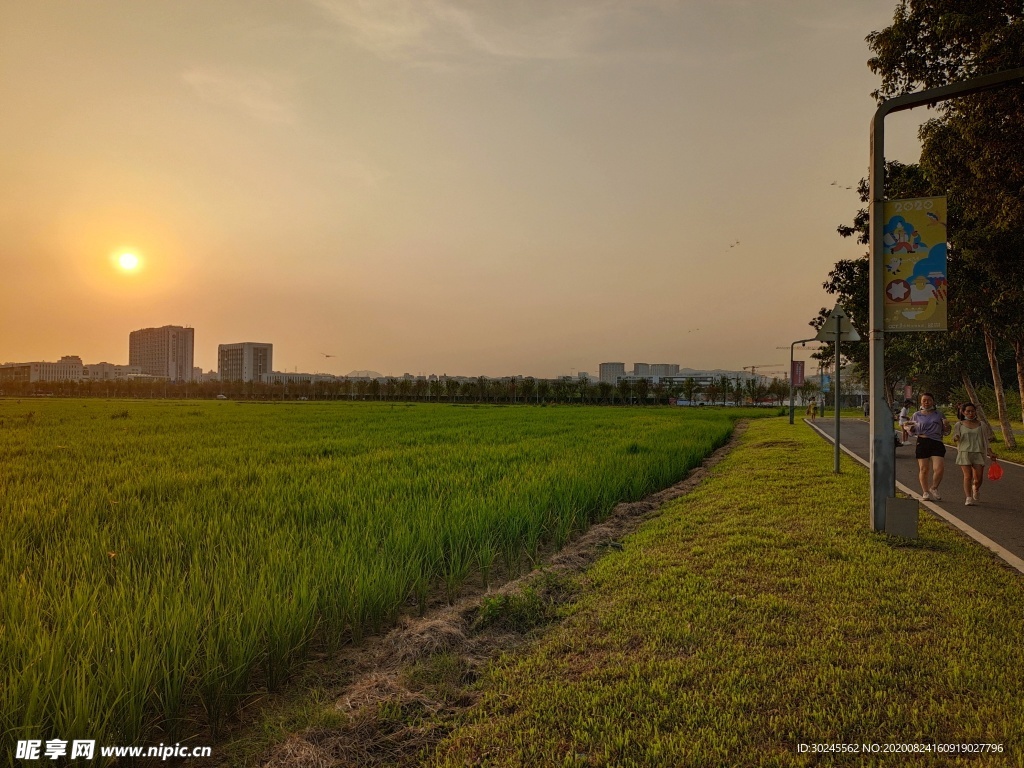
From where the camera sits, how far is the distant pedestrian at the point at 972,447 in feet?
28.3

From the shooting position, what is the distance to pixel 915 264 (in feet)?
21.2

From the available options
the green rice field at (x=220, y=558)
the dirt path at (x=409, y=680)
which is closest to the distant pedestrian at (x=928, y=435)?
the green rice field at (x=220, y=558)

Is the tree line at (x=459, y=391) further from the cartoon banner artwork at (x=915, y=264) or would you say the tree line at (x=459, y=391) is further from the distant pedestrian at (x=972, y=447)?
the cartoon banner artwork at (x=915, y=264)

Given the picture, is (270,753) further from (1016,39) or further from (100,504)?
(1016,39)

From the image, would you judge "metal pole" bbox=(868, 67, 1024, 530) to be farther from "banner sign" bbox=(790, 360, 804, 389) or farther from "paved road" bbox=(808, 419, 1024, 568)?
"banner sign" bbox=(790, 360, 804, 389)

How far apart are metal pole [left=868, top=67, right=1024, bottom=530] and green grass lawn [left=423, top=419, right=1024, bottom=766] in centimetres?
72

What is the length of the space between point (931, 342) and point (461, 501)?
56.9 ft

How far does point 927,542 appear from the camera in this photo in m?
6.32

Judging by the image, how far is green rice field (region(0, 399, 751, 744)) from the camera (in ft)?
10.3

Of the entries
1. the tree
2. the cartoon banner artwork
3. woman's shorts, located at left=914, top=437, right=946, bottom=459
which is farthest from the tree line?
the cartoon banner artwork

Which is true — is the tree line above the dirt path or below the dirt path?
above

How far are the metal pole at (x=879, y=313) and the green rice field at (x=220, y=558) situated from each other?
3.55m

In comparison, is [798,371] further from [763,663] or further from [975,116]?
[763,663]

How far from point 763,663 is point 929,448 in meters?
→ 7.42
